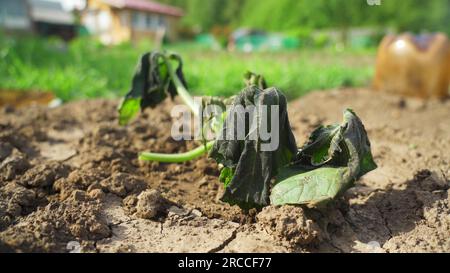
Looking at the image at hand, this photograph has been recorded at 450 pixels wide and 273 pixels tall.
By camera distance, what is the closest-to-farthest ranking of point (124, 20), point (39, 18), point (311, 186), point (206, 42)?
1. point (311, 186)
2. point (39, 18)
3. point (124, 20)
4. point (206, 42)

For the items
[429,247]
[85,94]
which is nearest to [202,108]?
[429,247]

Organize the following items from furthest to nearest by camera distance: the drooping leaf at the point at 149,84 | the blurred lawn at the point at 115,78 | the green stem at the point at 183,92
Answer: the blurred lawn at the point at 115,78 → the drooping leaf at the point at 149,84 → the green stem at the point at 183,92

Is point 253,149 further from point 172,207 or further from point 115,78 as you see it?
point 115,78

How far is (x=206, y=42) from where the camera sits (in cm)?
2923

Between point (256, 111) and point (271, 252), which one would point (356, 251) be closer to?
point (271, 252)

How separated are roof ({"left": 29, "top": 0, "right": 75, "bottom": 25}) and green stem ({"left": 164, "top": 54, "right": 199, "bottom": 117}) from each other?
21.7 metres

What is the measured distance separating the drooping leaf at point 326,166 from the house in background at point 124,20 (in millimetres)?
25730

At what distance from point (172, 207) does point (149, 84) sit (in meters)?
0.89

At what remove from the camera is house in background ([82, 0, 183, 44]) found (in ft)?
90.5

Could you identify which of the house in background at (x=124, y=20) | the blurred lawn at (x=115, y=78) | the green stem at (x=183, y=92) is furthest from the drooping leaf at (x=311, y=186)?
the house in background at (x=124, y=20)

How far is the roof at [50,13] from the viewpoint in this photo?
2234cm

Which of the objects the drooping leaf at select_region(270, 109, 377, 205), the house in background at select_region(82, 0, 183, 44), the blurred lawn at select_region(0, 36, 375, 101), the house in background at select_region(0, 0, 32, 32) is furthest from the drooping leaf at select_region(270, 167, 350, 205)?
the house in background at select_region(82, 0, 183, 44)

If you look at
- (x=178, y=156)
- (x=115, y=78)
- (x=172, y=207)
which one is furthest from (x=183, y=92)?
(x=115, y=78)

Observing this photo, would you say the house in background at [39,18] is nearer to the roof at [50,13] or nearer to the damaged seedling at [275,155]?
the roof at [50,13]
